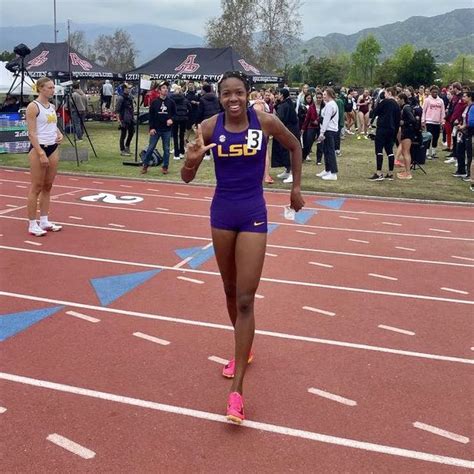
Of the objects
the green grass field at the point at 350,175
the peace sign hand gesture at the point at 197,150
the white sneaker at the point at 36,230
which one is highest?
the peace sign hand gesture at the point at 197,150

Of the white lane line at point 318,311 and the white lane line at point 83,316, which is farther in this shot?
the white lane line at point 318,311

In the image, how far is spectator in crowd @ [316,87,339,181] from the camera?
12719 mm

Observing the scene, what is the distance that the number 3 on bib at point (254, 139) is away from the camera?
375 cm

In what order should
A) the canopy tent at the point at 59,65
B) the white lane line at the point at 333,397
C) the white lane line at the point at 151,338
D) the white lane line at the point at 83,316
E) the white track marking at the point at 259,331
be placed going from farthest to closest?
the canopy tent at the point at 59,65
the white lane line at the point at 83,316
the white lane line at the point at 151,338
the white track marking at the point at 259,331
the white lane line at the point at 333,397

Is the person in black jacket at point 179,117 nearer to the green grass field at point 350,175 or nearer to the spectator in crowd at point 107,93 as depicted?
the green grass field at point 350,175

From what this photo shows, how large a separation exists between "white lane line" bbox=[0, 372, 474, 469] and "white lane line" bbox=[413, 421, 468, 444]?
0.69 ft

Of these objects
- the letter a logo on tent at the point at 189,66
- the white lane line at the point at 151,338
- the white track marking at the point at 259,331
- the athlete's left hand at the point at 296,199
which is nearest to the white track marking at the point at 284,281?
the white track marking at the point at 259,331

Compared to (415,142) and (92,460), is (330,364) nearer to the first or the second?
(92,460)

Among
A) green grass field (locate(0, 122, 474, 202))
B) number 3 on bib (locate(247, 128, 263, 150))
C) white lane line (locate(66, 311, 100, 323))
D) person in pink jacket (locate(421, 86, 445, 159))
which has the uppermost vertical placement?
person in pink jacket (locate(421, 86, 445, 159))

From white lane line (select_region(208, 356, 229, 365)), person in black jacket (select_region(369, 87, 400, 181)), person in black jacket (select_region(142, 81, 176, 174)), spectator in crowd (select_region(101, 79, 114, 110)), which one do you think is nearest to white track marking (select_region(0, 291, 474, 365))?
white lane line (select_region(208, 356, 229, 365))

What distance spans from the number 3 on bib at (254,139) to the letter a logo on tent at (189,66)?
2008 cm

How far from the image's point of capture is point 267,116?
3900mm

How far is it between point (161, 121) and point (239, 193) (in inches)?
401

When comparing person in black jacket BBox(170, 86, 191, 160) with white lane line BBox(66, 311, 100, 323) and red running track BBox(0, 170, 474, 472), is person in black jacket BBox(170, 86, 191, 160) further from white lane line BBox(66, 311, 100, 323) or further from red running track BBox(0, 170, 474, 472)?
white lane line BBox(66, 311, 100, 323)
